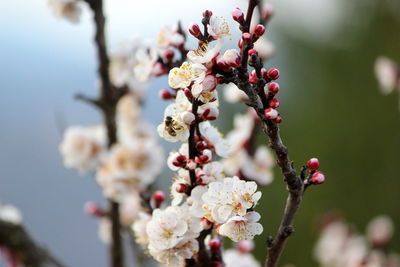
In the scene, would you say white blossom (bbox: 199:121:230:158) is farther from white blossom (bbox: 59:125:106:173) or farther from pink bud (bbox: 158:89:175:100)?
white blossom (bbox: 59:125:106:173)

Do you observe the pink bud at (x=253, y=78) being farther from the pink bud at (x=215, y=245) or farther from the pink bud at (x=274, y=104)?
the pink bud at (x=215, y=245)

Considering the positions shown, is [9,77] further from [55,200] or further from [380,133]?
[380,133]

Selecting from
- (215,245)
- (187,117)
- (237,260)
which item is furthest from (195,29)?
(237,260)

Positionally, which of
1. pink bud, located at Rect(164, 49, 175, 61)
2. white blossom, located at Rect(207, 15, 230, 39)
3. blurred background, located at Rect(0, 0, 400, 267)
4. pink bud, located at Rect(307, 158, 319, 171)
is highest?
blurred background, located at Rect(0, 0, 400, 267)

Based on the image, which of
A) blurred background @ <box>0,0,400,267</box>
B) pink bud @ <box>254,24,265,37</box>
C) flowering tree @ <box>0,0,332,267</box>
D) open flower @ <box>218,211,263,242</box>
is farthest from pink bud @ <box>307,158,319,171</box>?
blurred background @ <box>0,0,400,267</box>

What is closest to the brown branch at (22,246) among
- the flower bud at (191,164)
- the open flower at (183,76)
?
the flower bud at (191,164)

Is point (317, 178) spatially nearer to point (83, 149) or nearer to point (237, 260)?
point (237, 260)
